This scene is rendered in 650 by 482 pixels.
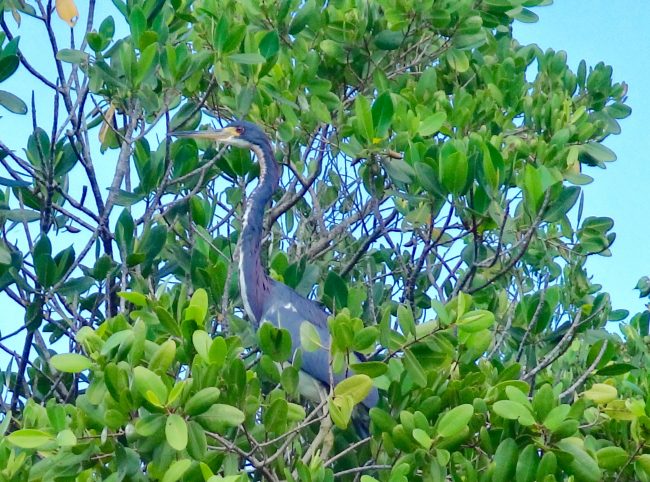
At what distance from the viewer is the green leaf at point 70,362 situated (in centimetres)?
336

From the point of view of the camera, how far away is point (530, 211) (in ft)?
14.7

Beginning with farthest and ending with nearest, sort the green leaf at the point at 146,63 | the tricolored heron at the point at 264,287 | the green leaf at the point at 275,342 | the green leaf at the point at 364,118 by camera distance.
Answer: the tricolored heron at the point at 264,287 → the green leaf at the point at 364,118 → the green leaf at the point at 146,63 → the green leaf at the point at 275,342

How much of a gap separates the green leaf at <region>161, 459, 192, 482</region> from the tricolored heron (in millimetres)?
1836

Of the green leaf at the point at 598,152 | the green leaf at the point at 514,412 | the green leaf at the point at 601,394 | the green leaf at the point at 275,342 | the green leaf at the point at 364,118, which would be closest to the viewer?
the green leaf at the point at 514,412

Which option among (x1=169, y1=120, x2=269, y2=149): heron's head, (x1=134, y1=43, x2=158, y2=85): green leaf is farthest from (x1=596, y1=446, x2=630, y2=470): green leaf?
(x1=169, y1=120, x2=269, y2=149): heron's head

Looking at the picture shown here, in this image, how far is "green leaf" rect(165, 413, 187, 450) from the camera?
3.09m

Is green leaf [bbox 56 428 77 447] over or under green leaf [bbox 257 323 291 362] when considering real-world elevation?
under

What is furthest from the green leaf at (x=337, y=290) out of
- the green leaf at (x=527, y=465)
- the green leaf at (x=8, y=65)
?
the green leaf at (x=8, y=65)

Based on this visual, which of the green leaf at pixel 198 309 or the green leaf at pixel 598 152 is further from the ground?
the green leaf at pixel 598 152

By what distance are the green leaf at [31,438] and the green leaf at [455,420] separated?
1169mm

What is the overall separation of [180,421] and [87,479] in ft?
1.21

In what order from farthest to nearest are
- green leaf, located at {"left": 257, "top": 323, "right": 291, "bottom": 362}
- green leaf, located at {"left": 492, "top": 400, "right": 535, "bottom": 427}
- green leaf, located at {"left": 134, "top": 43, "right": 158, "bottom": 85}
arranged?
green leaf, located at {"left": 134, "top": 43, "right": 158, "bottom": 85} < green leaf, located at {"left": 257, "top": 323, "right": 291, "bottom": 362} < green leaf, located at {"left": 492, "top": 400, "right": 535, "bottom": 427}

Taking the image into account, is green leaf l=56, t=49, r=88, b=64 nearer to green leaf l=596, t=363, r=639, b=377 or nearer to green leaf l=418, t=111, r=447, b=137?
green leaf l=418, t=111, r=447, b=137

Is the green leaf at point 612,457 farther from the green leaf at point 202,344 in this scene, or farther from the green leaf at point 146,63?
the green leaf at point 146,63
